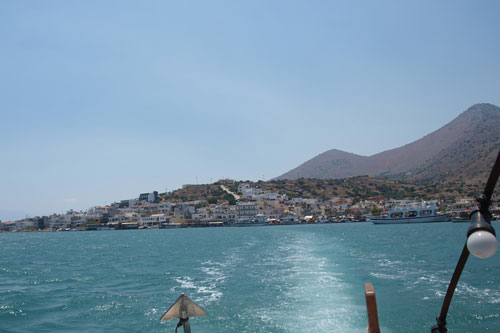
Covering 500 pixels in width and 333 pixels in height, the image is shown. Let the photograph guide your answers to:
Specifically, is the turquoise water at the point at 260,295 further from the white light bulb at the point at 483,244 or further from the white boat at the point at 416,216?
the white boat at the point at 416,216

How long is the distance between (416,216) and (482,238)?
94737 mm

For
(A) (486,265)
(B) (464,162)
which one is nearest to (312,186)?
(B) (464,162)

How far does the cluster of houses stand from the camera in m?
113

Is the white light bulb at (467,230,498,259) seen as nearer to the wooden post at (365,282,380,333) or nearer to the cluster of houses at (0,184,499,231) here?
the wooden post at (365,282,380,333)

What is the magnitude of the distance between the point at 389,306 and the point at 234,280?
322 inches

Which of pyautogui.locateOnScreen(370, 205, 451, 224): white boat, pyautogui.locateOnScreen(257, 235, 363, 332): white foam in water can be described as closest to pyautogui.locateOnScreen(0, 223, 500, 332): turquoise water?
pyautogui.locateOnScreen(257, 235, 363, 332): white foam in water

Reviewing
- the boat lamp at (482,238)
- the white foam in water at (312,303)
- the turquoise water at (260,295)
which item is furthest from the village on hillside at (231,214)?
the boat lamp at (482,238)

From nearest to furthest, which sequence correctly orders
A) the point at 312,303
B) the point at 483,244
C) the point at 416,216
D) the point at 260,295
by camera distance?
1. the point at 483,244
2. the point at 312,303
3. the point at 260,295
4. the point at 416,216

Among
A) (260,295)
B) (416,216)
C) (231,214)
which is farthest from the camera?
(231,214)

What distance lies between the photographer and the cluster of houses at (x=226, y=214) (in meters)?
113

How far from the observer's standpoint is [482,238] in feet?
6.75

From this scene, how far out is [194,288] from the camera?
59.2ft

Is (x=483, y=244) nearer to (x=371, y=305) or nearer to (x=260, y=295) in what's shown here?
(x=371, y=305)

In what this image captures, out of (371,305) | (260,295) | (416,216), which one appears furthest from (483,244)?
(416,216)
